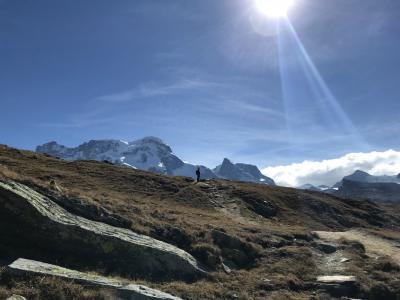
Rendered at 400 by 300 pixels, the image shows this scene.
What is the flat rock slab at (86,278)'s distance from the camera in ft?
53.5

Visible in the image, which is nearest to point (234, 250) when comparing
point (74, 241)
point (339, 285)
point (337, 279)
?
point (337, 279)

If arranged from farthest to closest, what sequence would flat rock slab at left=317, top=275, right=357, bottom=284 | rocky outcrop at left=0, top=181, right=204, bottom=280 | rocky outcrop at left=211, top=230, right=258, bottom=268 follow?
rocky outcrop at left=211, top=230, right=258, bottom=268 < flat rock slab at left=317, top=275, right=357, bottom=284 < rocky outcrop at left=0, top=181, right=204, bottom=280

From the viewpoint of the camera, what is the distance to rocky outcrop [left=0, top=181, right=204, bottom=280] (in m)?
18.8

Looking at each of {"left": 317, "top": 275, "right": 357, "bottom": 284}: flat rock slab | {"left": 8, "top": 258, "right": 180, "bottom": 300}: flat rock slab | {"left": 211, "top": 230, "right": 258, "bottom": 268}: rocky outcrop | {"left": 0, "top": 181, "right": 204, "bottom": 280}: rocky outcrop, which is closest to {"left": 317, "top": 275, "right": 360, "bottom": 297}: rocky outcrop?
{"left": 317, "top": 275, "right": 357, "bottom": 284}: flat rock slab

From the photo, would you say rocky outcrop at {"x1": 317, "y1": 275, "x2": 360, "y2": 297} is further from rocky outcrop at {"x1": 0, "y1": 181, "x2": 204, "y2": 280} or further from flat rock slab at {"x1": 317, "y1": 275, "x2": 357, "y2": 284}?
rocky outcrop at {"x1": 0, "y1": 181, "x2": 204, "y2": 280}

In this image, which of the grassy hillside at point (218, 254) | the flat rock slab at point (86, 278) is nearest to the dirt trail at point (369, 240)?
the grassy hillside at point (218, 254)

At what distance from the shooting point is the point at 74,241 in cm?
1981

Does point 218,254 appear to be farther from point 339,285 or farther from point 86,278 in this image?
point 86,278

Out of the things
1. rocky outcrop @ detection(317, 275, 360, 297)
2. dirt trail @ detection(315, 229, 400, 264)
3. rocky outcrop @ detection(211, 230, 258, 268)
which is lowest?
rocky outcrop @ detection(317, 275, 360, 297)

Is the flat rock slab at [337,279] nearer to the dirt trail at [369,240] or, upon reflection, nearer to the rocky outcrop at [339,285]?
the rocky outcrop at [339,285]

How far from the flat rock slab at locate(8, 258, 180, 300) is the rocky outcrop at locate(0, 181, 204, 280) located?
6.33 feet

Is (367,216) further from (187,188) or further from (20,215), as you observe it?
(20,215)

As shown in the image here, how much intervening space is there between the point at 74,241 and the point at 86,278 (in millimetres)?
3340

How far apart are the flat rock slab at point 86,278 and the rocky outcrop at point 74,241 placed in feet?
6.33
